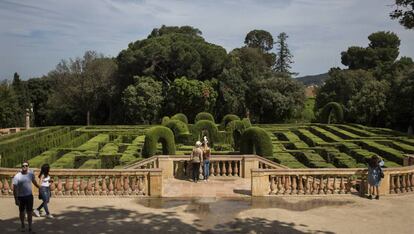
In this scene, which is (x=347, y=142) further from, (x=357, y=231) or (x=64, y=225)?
(x=64, y=225)

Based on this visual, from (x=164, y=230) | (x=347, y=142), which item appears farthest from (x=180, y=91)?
(x=164, y=230)

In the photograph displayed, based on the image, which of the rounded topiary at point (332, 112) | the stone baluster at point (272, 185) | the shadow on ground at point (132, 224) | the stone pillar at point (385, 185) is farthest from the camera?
the rounded topiary at point (332, 112)

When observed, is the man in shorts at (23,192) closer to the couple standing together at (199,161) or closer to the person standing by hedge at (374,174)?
the couple standing together at (199,161)

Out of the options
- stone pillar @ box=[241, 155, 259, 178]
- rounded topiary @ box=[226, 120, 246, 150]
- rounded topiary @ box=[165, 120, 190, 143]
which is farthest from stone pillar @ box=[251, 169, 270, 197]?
rounded topiary @ box=[165, 120, 190, 143]

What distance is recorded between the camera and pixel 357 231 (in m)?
10.9

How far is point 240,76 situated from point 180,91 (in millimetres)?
9210

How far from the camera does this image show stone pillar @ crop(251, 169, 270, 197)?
14484mm

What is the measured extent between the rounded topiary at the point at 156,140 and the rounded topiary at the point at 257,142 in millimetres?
3896

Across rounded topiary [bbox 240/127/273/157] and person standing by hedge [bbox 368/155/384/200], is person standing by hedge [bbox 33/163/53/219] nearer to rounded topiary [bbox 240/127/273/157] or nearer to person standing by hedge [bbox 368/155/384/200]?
person standing by hedge [bbox 368/155/384/200]

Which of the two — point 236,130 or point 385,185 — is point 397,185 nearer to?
point 385,185

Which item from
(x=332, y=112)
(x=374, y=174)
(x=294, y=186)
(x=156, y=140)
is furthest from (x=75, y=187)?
(x=332, y=112)

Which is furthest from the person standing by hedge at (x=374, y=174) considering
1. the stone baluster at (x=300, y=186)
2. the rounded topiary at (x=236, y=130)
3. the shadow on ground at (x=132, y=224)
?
the rounded topiary at (x=236, y=130)

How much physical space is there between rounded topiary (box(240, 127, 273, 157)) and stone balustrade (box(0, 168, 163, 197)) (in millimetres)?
9631

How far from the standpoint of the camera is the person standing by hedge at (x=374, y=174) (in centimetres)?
1392
